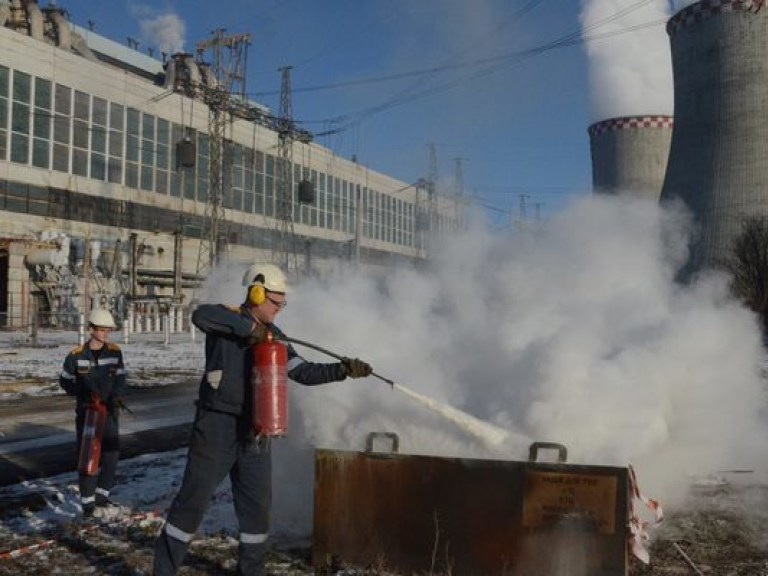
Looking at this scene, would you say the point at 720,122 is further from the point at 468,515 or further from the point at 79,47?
the point at 79,47

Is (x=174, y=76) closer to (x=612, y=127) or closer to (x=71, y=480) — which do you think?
(x=612, y=127)

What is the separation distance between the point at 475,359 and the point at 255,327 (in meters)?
2.02

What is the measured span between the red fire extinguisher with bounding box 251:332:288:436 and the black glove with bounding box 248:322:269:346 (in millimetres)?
25

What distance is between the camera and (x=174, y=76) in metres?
49.6

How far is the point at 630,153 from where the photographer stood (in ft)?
115

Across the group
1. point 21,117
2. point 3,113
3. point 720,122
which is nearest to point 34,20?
point 21,117

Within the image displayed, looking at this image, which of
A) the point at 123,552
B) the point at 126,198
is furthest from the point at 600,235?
the point at 126,198

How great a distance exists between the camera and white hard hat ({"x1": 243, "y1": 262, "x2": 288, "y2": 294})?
379 cm

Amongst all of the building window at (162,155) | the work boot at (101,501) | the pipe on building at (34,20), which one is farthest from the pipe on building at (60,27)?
the work boot at (101,501)

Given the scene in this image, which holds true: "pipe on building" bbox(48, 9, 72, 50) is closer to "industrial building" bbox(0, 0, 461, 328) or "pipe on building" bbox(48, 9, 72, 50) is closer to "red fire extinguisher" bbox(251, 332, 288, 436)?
"industrial building" bbox(0, 0, 461, 328)

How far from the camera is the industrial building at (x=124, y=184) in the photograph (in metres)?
31.0

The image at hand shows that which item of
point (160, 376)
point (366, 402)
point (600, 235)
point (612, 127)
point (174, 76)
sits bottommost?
point (160, 376)

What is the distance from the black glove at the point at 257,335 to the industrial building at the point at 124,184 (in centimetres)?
2305

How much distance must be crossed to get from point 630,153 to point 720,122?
1190 centimetres
